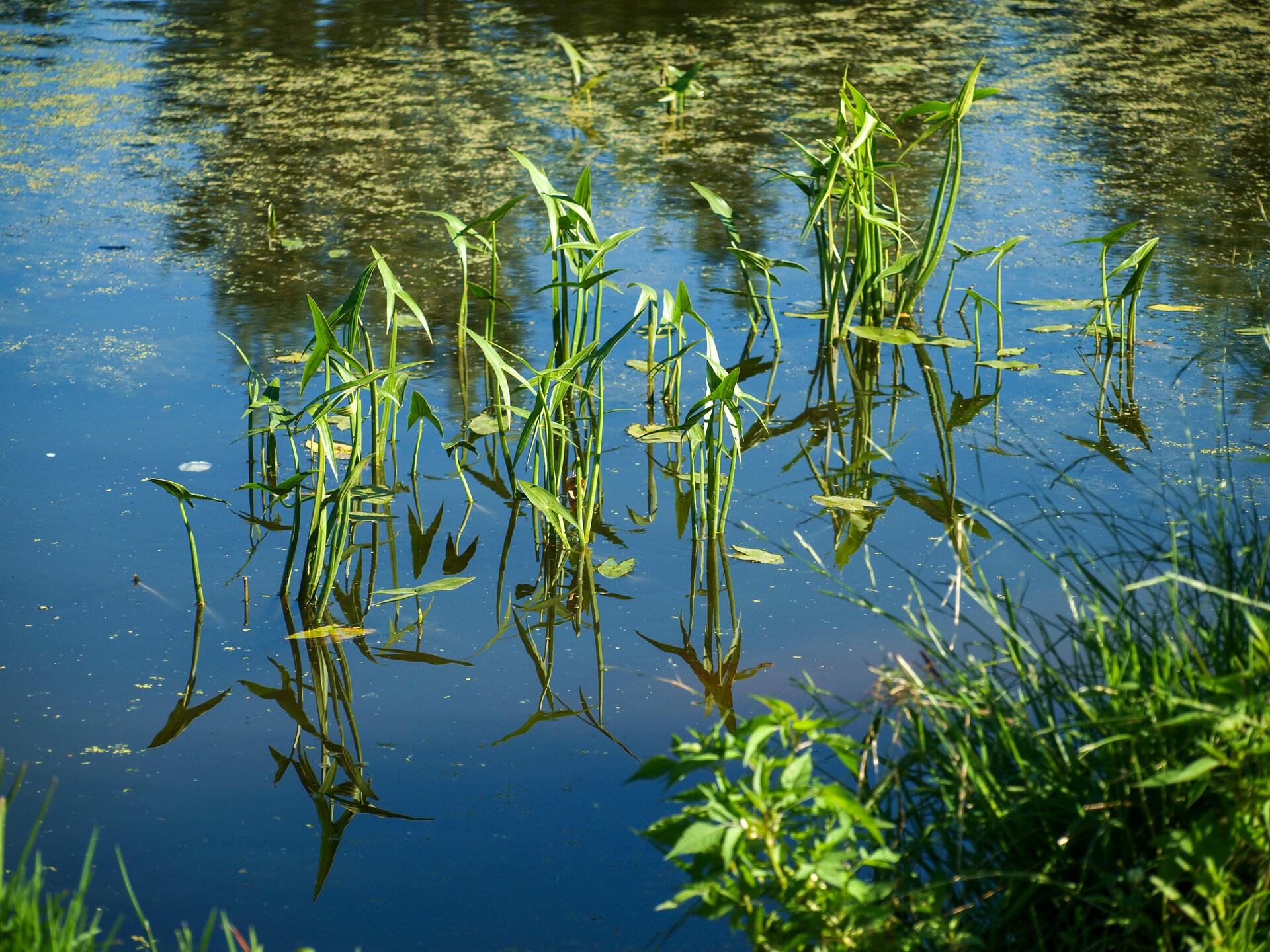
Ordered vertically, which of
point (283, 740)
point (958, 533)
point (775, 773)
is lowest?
point (283, 740)

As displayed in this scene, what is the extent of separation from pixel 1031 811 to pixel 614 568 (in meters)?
0.93

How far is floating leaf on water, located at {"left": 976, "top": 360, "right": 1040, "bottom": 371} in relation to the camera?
2.57 meters

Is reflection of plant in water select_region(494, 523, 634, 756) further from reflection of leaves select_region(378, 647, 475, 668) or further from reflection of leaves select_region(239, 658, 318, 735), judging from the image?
reflection of leaves select_region(239, 658, 318, 735)

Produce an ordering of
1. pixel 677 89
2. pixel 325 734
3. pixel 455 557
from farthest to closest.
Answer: pixel 677 89 < pixel 455 557 < pixel 325 734

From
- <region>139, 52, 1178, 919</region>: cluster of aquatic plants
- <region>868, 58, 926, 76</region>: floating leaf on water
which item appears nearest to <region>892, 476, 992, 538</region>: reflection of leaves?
<region>139, 52, 1178, 919</region>: cluster of aquatic plants

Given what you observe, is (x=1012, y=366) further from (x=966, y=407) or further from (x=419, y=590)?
(x=419, y=590)

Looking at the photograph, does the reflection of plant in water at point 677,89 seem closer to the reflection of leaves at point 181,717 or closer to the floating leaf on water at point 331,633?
the floating leaf on water at point 331,633

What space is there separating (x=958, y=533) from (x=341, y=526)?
89cm

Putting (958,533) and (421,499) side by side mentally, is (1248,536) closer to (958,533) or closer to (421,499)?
(958,533)

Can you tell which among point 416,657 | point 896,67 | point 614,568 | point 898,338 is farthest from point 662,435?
point 896,67

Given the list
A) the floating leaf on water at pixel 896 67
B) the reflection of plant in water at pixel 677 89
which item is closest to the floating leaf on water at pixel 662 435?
the reflection of plant in water at pixel 677 89

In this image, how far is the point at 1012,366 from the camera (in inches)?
102

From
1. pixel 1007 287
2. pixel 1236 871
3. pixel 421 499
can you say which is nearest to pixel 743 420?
pixel 421 499

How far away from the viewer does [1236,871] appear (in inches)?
42.9
